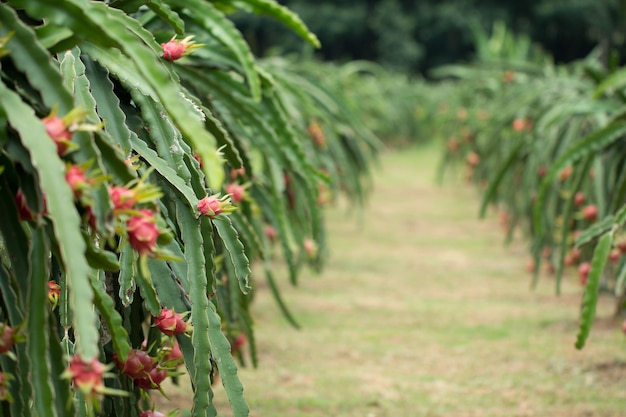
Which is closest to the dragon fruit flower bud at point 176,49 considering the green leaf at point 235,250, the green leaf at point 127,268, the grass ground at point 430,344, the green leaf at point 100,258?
the green leaf at point 235,250

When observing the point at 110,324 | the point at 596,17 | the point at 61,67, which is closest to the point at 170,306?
the point at 110,324

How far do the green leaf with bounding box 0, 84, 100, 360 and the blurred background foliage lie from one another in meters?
27.3

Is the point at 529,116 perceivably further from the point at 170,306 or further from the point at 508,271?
the point at 170,306

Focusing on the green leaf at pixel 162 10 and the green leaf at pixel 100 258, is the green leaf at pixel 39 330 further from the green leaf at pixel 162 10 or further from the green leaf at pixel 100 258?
the green leaf at pixel 162 10

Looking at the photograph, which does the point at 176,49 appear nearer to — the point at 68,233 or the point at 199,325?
the point at 199,325

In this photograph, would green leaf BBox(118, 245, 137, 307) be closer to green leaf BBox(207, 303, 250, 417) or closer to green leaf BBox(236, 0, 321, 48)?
green leaf BBox(207, 303, 250, 417)

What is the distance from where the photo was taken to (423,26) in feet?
100

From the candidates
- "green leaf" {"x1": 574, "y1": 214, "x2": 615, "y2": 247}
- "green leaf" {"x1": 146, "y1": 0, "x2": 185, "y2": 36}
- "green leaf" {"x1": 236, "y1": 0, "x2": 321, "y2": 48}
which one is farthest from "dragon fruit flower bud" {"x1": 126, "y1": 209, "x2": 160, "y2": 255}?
"green leaf" {"x1": 574, "y1": 214, "x2": 615, "y2": 247}

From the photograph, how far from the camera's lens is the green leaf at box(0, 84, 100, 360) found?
98 centimetres

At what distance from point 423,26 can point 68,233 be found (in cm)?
3054

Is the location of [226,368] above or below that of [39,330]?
below

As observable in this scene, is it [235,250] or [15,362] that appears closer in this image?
[15,362]

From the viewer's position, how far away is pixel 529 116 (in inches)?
216

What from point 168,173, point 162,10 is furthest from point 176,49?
point 168,173
